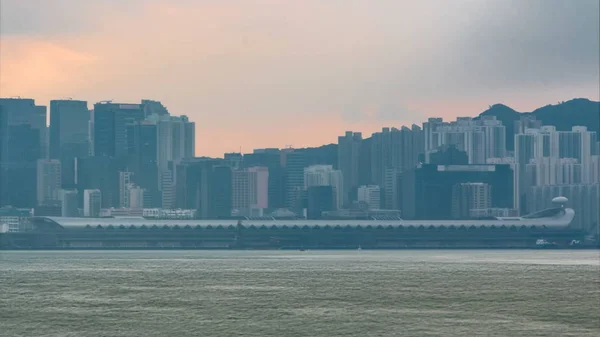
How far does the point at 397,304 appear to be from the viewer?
3009 inches

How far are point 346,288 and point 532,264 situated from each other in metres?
52.0

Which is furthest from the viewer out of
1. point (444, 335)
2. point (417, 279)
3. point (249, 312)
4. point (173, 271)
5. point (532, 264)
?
point (532, 264)

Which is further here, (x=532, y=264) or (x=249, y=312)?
(x=532, y=264)

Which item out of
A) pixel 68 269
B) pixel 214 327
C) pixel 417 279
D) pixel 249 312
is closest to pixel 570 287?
pixel 417 279

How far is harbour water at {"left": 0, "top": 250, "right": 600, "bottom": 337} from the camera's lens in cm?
6238

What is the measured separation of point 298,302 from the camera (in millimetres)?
77500

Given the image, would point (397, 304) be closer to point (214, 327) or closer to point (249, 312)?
point (249, 312)

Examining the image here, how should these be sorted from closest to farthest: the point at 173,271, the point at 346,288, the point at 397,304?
the point at 397,304 → the point at 346,288 → the point at 173,271

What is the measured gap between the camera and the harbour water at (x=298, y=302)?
205ft

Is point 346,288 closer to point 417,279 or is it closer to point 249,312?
point 417,279

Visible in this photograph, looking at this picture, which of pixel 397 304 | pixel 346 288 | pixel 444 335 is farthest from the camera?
pixel 346 288

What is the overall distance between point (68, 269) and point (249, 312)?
53.5m

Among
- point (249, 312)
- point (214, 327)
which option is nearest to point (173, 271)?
point (249, 312)

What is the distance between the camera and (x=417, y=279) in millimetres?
102625
